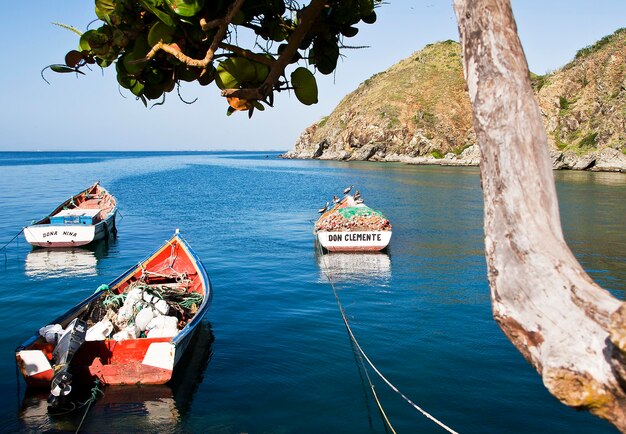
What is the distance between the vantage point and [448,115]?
120 meters

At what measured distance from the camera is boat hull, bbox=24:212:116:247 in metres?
23.6

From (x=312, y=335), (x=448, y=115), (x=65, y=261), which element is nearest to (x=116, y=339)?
(x=312, y=335)

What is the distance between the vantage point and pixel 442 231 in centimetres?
2955

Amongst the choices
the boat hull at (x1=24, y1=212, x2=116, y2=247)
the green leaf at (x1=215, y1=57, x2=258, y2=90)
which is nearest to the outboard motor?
the green leaf at (x1=215, y1=57, x2=258, y2=90)

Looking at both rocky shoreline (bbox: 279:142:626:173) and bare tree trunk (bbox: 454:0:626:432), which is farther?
rocky shoreline (bbox: 279:142:626:173)

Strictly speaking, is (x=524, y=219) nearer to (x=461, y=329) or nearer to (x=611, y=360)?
(x=611, y=360)

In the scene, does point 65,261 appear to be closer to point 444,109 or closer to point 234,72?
point 234,72

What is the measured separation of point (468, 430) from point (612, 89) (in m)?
86.1

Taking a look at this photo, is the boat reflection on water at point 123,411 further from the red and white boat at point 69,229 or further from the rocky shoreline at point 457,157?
the rocky shoreline at point 457,157

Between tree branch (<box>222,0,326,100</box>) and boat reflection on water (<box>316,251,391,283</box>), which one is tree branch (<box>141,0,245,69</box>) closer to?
tree branch (<box>222,0,326,100</box>)

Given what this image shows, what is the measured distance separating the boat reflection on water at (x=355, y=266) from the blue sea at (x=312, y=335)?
0.09 metres

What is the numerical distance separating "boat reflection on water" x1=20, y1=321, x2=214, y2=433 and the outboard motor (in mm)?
417

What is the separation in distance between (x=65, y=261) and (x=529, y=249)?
23.9 metres

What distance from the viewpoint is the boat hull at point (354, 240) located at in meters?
22.1
